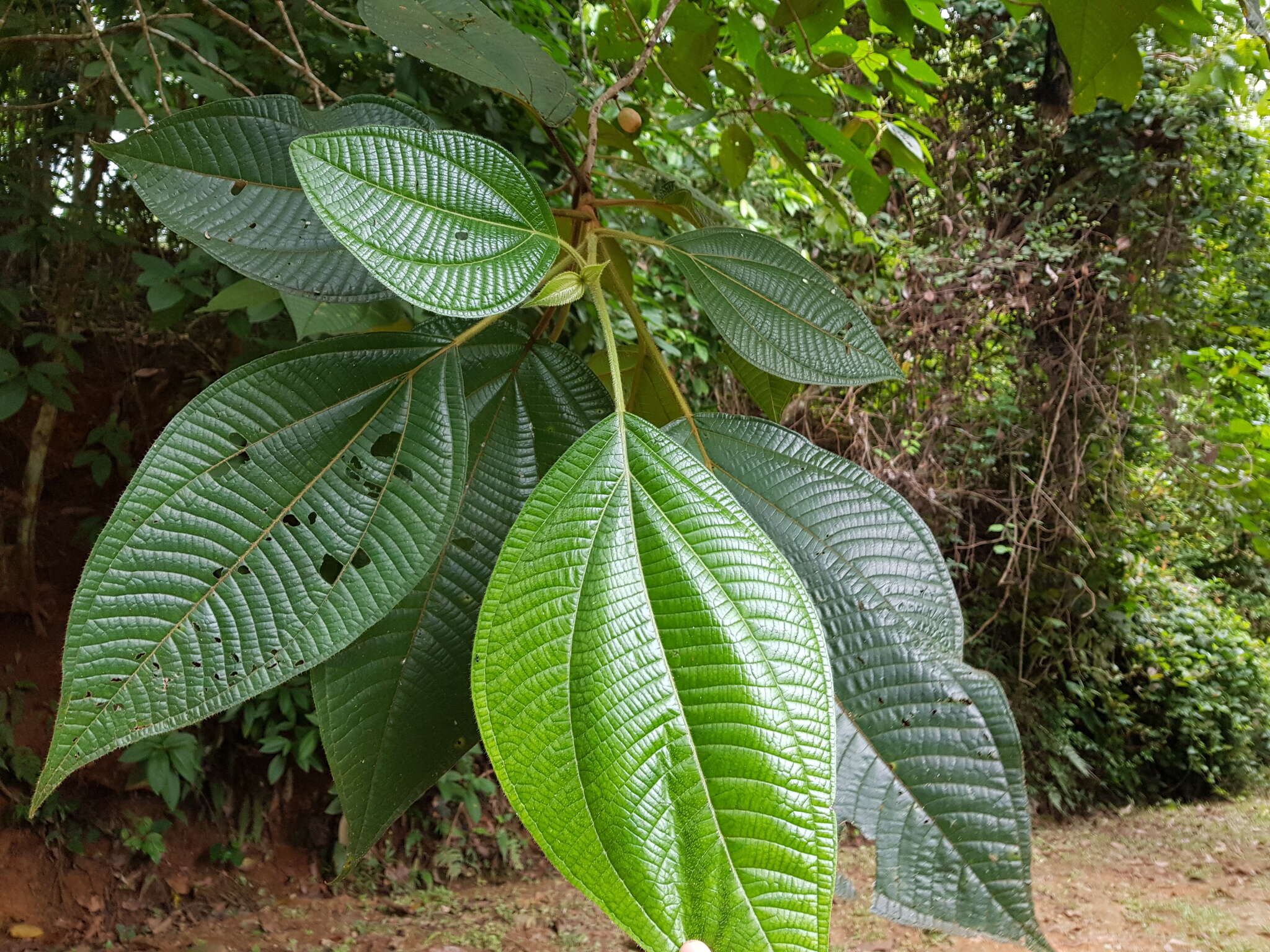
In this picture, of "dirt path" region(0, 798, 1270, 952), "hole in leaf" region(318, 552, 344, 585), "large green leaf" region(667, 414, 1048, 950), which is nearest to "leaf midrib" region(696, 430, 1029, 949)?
"large green leaf" region(667, 414, 1048, 950)

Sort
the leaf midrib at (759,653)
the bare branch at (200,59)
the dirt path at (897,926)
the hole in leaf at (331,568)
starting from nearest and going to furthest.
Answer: the leaf midrib at (759,653), the hole in leaf at (331,568), the bare branch at (200,59), the dirt path at (897,926)

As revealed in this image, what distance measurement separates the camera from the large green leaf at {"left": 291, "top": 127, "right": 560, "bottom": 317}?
1.02 ft

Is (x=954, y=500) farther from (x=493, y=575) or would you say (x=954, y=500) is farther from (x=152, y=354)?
(x=493, y=575)

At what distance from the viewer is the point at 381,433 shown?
41cm

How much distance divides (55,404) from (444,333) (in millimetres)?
2162

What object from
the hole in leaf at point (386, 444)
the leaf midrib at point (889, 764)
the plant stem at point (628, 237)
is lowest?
the leaf midrib at point (889, 764)

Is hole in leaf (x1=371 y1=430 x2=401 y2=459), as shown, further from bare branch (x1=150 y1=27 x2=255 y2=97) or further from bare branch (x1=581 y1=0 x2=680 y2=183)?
bare branch (x1=150 y1=27 x2=255 y2=97)

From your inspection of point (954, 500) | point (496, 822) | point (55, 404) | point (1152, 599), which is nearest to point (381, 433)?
point (55, 404)

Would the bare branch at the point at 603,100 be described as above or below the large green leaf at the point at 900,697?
above

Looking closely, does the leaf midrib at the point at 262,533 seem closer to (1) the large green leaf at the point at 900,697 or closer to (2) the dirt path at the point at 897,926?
(1) the large green leaf at the point at 900,697

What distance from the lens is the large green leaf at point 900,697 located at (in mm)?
358

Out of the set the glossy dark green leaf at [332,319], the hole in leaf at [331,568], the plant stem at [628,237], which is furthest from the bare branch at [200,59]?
the hole in leaf at [331,568]

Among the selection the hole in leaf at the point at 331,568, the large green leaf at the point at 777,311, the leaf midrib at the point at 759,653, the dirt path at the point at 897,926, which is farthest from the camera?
the dirt path at the point at 897,926

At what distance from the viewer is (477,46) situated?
484 millimetres
